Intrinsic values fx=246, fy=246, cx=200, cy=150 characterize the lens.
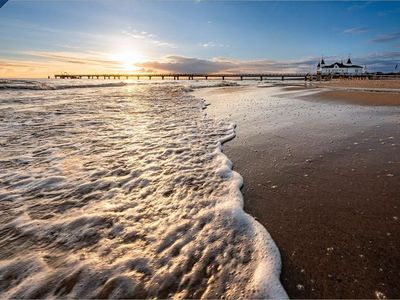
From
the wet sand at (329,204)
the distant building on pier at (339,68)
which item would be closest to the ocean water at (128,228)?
the wet sand at (329,204)

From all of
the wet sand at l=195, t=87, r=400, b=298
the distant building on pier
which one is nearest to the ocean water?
the wet sand at l=195, t=87, r=400, b=298

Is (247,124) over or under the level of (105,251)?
over

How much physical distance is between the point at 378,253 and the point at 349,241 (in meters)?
0.23

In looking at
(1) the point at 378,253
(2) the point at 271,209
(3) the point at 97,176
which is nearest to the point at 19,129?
(3) the point at 97,176

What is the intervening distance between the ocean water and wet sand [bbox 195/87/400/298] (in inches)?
9.5

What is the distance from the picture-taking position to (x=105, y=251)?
7.86 feet

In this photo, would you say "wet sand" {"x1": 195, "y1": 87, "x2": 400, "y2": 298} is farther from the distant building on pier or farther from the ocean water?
the distant building on pier

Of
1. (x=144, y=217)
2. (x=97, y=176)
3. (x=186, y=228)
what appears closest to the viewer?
(x=186, y=228)

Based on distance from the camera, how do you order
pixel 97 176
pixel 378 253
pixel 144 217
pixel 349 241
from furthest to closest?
pixel 97 176 < pixel 144 217 < pixel 349 241 < pixel 378 253

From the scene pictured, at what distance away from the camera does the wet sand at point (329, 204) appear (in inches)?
78.4

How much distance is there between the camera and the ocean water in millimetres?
2033

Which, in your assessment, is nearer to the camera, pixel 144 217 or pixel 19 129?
pixel 144 217

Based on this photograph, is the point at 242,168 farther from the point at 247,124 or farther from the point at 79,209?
the point at 247,124

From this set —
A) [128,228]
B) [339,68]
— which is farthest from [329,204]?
[339,68]
